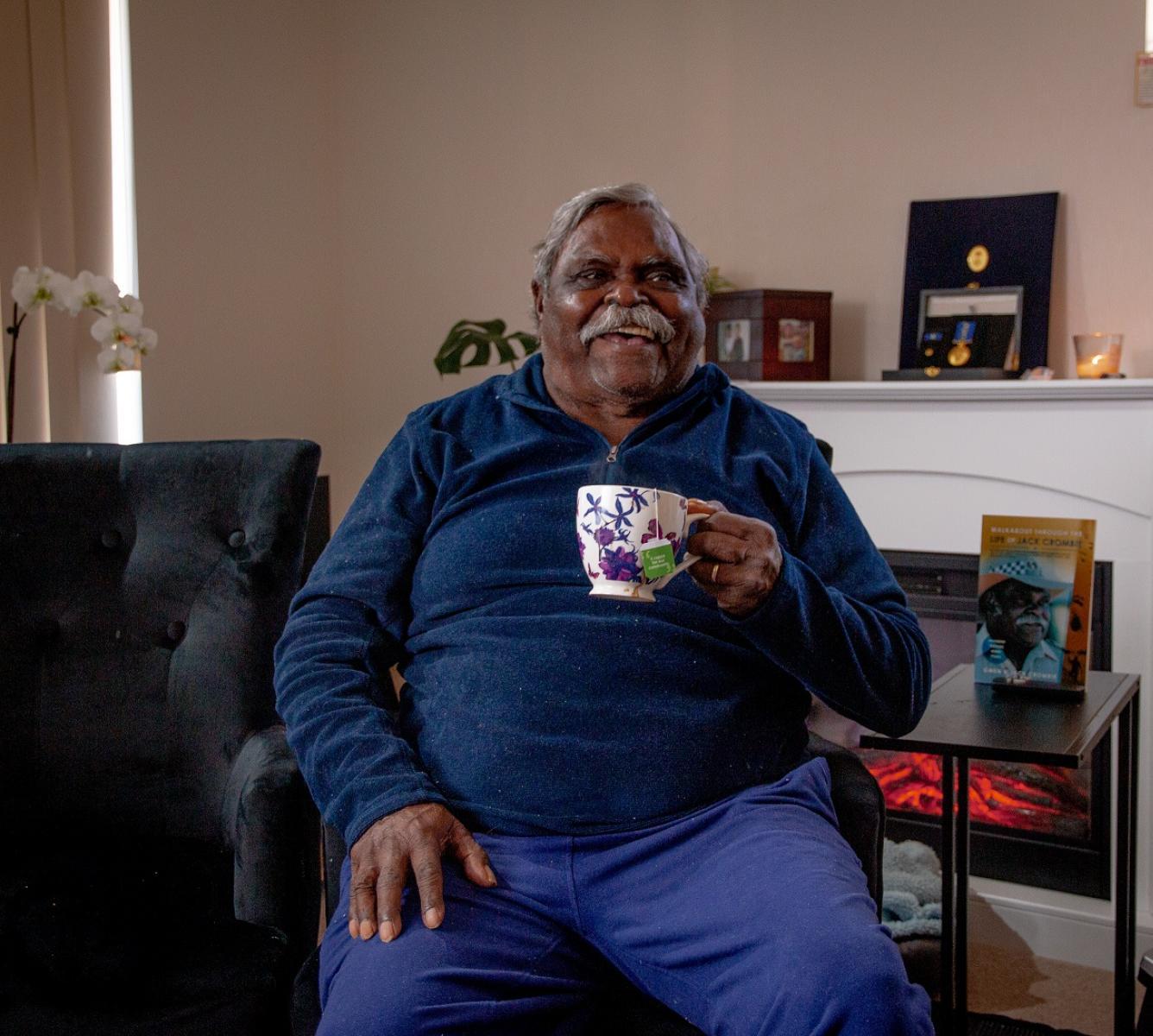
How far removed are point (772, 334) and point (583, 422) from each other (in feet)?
4.46

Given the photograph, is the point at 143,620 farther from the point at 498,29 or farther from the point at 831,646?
the point at 498,29

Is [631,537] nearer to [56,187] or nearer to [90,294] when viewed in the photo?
[90,294]

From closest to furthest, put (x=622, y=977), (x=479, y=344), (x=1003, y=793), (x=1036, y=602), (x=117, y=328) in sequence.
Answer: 1. (x=622, y=977)
2. (x=1036, y=602)
3. (x=117, y=328)
4. (x=1003, y=793)
5. (x=479, y=344)

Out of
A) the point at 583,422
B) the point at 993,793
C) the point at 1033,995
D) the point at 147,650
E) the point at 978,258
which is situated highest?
the point at 978,258

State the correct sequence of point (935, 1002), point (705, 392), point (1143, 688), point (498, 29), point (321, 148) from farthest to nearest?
point (321, 148)
point (498, 29)
point (1143, 688)
point (935, 1002)
point (705, 392)

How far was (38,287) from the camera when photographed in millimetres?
2385

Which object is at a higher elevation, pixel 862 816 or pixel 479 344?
pixel 479 344

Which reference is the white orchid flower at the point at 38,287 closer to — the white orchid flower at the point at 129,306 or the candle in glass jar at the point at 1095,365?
the white orchid flower at the point at 129,306

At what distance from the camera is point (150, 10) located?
3080 millimetres

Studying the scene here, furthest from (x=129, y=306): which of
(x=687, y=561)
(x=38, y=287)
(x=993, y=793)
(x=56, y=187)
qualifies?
(x=993, y=793)

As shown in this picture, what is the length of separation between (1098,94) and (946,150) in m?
0.33

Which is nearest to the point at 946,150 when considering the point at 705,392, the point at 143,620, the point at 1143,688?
the point at 1143,688

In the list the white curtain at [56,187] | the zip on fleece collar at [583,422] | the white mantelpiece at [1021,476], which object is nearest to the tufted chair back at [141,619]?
the zip on fleece collar at [583,422]

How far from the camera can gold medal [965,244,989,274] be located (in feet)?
9.04
